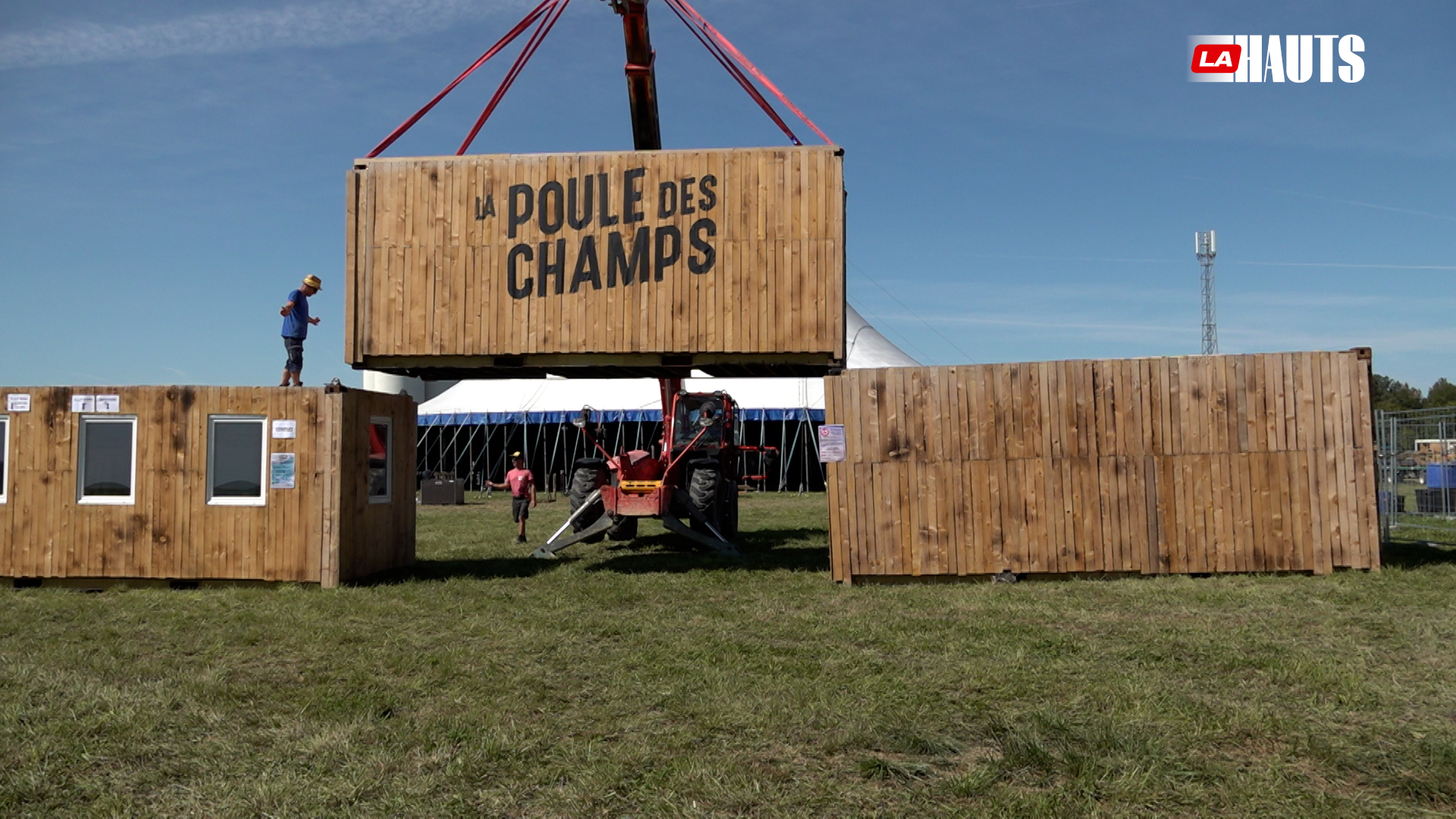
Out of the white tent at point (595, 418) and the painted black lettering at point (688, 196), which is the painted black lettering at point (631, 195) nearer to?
the painted black lettering at point (688, 196)

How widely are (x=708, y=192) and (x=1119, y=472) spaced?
527cm

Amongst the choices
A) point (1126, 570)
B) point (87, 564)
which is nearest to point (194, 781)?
point (87, 564)

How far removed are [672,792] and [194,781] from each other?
85.0 inches

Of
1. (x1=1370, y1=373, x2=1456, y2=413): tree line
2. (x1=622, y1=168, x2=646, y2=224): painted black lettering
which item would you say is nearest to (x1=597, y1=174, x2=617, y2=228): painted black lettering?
(x1=622, y1=168, x2=646, y2=224): painted black lettering

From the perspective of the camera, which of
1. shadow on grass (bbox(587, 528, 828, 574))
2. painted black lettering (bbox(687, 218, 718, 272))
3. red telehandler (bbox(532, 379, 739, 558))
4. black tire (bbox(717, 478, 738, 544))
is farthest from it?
black tire (bbox(717, 478, 738, 544))

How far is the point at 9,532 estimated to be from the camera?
11.6 m

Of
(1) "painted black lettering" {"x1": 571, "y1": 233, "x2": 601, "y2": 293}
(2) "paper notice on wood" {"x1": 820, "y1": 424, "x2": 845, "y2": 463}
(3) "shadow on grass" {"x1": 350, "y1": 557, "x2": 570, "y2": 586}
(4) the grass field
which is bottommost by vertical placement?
(4) the grass field

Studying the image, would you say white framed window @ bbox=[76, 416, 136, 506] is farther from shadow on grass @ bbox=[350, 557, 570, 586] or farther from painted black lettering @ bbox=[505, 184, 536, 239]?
painted black lettering @ bbox=[505, 184, 536, 239]

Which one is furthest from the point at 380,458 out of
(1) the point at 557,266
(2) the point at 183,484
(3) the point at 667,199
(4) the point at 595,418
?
(4) the point at 595,418

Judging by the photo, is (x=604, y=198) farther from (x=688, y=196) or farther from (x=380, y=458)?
(x=380, y=458)

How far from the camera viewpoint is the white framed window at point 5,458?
11.7 m

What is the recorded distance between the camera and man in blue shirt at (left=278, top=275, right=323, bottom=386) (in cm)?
1195

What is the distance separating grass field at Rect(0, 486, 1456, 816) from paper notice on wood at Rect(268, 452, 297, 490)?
141 centimetres

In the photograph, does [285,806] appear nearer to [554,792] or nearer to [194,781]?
[194,781]
